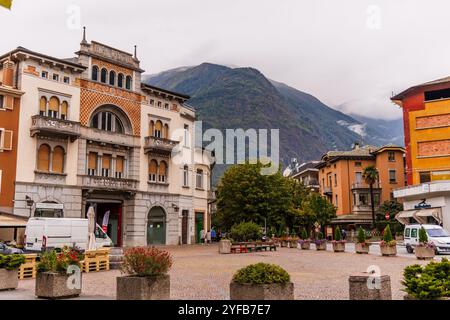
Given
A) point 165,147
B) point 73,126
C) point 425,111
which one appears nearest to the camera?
point 73,126

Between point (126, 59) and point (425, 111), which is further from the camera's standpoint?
point (425, 111)

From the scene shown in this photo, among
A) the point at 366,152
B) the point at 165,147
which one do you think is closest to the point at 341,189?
the point at 366,152

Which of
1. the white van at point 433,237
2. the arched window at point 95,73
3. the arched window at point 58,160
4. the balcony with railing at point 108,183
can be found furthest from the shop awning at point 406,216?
the arched window at point 58,160

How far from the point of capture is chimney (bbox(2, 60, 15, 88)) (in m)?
32.0

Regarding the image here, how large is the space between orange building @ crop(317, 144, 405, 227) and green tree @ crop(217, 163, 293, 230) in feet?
70.3

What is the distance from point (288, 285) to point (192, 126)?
38.1 meters

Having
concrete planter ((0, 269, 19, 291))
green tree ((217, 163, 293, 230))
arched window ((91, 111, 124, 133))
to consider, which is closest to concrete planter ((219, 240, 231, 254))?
arched window ((91, 111, 124, 133))

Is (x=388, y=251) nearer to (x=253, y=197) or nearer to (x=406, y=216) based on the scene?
(x=253, y=197)

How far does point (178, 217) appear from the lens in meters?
43.1

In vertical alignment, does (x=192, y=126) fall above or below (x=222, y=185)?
above

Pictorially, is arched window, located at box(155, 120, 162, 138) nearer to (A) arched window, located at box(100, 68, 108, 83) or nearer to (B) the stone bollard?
(A) arched window, located at box(100, 68, 108, 83)

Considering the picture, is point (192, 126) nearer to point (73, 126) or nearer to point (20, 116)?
point (73, 126)

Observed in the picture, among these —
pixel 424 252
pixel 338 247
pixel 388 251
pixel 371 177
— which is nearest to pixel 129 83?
pixel 338 247
